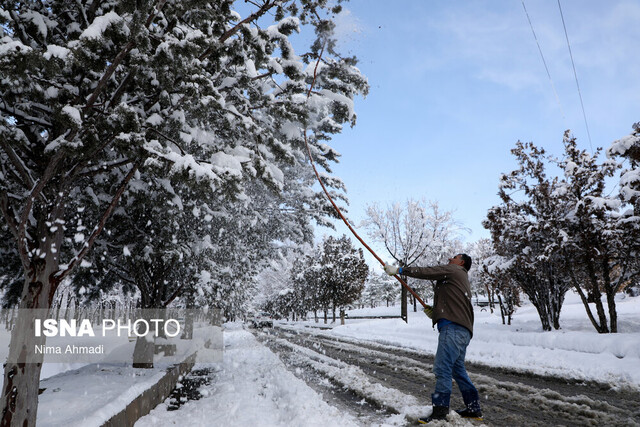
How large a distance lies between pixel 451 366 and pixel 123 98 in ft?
18.1

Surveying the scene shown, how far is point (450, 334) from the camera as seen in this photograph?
437cm

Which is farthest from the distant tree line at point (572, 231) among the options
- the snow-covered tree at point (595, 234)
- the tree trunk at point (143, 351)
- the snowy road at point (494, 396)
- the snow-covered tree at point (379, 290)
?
the snow-covered tree at point (379, 290)

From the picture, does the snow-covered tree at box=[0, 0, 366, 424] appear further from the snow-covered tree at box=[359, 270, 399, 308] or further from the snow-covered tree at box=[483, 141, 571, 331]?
the snow-covered tree at box=[359, 270, 399, 308]

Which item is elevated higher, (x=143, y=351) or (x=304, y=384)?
(x=143, y=351)

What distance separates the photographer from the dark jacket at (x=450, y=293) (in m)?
4.43

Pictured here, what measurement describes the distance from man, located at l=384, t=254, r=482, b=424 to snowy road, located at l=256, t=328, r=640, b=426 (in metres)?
0.26

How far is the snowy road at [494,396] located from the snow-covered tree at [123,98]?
3462mm

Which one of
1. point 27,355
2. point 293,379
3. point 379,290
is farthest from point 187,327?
point 379,290

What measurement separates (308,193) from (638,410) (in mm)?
9454

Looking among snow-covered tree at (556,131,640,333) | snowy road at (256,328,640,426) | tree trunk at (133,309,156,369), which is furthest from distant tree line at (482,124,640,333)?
tree trunk at (133,309,156,369)

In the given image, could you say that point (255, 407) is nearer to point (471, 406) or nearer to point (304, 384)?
point (304, 384)

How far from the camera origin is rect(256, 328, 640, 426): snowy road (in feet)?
14.4

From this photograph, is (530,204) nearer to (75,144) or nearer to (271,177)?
(271,177)

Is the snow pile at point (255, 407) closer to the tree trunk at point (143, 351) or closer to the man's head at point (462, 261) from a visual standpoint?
the tree trunk at point (143, 351)
